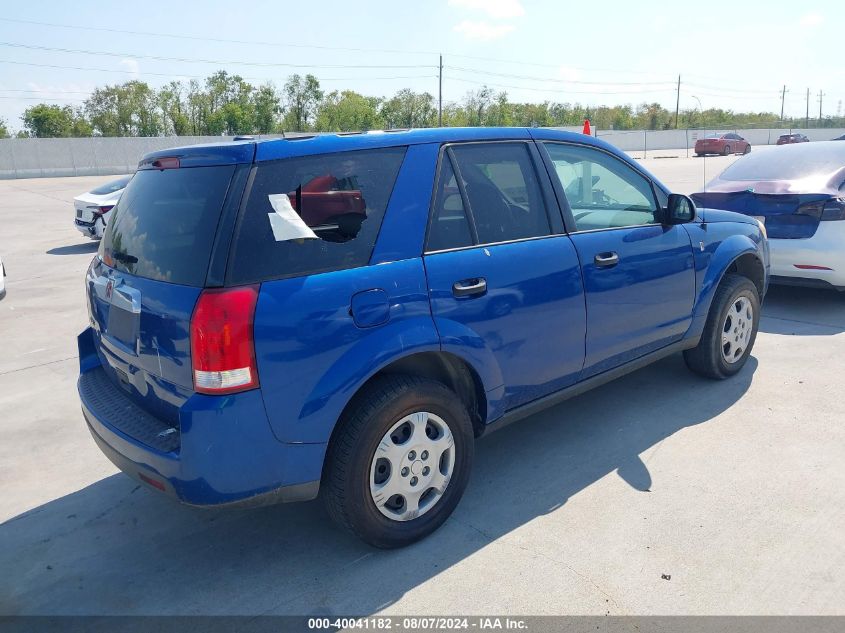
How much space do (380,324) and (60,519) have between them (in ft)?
6.87

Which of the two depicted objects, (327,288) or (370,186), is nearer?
(327,288)

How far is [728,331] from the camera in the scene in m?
4.91

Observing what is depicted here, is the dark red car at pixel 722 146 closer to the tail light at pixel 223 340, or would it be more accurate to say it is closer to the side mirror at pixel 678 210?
the side mirror at pixel 678 210

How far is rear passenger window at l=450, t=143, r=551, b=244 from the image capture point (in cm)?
337

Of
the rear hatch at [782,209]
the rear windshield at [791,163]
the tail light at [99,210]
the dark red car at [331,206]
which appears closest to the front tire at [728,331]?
the rear hatch at [782,209]

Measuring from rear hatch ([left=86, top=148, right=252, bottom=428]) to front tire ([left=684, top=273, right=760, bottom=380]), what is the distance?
350 cm

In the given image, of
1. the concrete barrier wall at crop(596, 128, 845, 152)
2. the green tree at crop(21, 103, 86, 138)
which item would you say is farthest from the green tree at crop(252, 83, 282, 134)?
the concrete barrier wall at crop(596, 128, 845, 152)

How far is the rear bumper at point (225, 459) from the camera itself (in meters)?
2.55

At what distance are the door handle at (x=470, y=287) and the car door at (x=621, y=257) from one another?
2.53ft

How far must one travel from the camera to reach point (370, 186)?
118 inches

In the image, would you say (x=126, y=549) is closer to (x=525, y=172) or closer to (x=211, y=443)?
(x=211, y=443)

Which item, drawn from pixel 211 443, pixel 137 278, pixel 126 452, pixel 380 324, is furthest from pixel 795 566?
pixel 137 278

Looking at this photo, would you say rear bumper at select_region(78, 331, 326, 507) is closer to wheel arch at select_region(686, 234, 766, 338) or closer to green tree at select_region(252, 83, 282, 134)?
wheel arch at select_region(686, 234, 766, 338)

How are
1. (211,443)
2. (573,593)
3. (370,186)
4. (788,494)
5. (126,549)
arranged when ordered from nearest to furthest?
(211,443) → (573,593) → (370,186) → (126,549) → (788,494)
